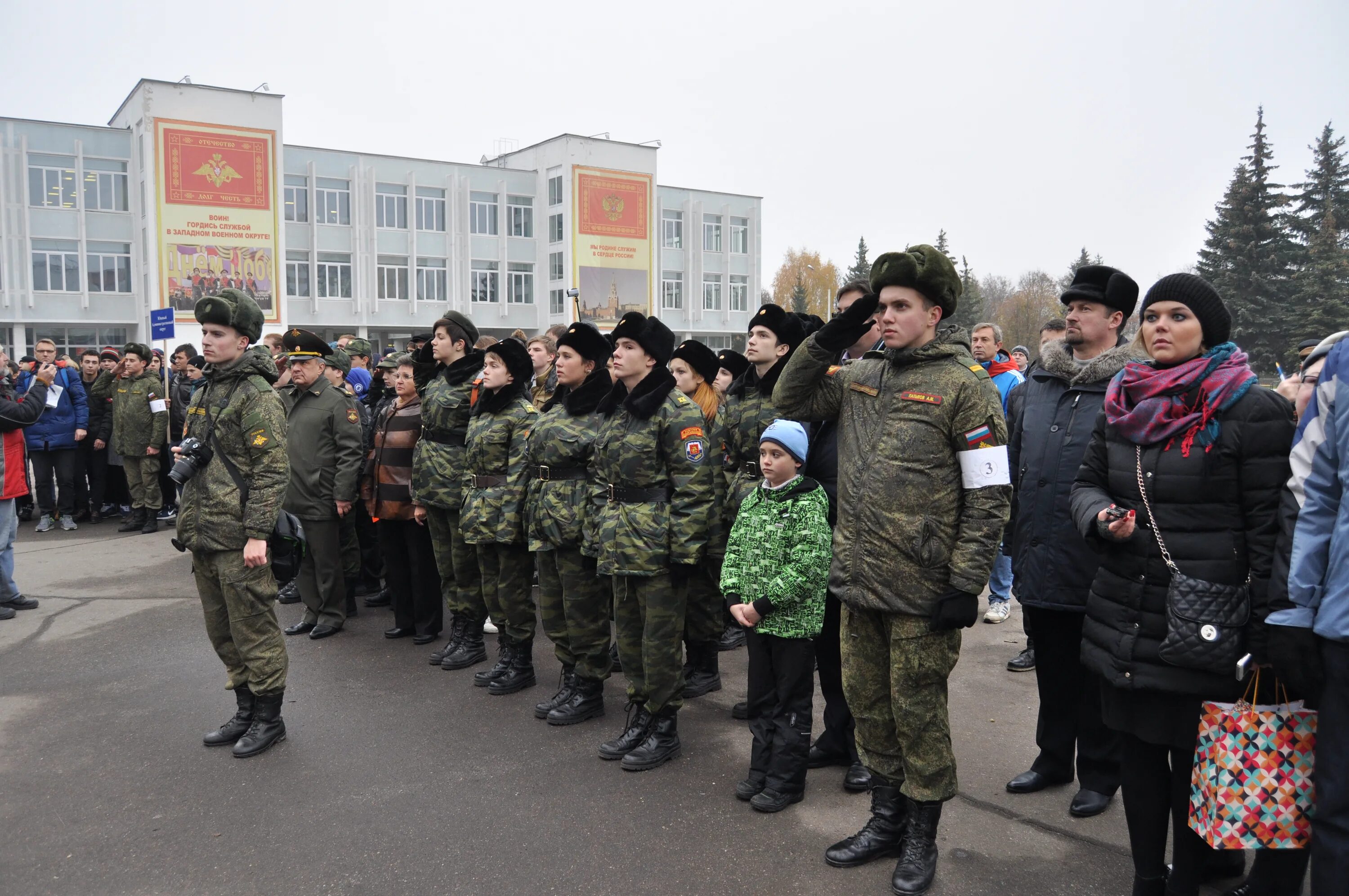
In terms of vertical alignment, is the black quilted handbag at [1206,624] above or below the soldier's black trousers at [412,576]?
above

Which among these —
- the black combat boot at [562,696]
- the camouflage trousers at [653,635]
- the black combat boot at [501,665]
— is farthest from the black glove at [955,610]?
the black combat boot at [501,665]

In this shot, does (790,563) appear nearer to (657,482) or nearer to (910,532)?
(910,532)

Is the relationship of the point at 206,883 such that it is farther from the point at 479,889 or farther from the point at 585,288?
the point at 585,288

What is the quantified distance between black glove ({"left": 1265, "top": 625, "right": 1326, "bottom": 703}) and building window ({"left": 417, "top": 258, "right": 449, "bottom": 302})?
49.1 m

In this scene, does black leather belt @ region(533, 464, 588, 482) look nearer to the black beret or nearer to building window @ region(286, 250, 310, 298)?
the black beret

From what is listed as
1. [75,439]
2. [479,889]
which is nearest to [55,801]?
[479,889]

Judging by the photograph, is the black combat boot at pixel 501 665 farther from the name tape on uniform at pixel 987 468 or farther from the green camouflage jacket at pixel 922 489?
the name tape on uniform at pixel 987 468

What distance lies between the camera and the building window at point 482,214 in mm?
50469

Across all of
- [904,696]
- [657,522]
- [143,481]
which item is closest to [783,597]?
[904,696]

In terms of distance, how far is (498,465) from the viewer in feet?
19.4

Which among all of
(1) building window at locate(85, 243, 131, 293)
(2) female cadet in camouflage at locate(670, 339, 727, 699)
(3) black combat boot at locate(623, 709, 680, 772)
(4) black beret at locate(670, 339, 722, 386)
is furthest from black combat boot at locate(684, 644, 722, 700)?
(1) building window at locate(85, 243, 131, 293)

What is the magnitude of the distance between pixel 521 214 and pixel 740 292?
53.0 ft

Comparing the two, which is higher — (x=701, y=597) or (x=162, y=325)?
(x=162, y=325)

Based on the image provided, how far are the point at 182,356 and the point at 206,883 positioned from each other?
10704mm
